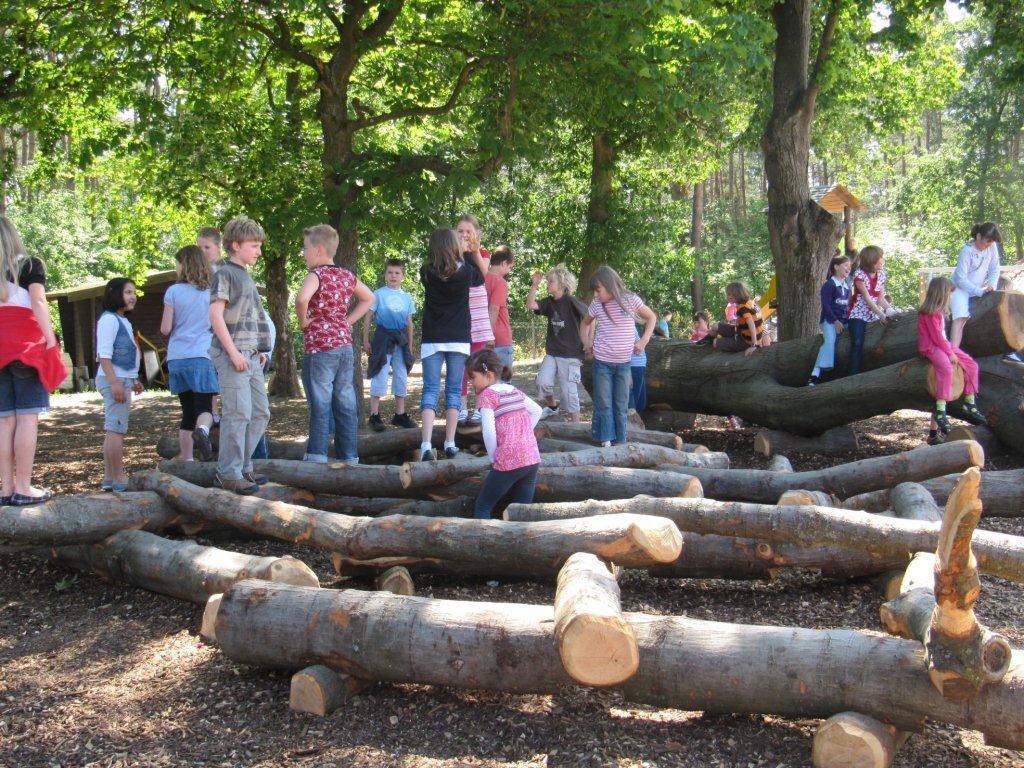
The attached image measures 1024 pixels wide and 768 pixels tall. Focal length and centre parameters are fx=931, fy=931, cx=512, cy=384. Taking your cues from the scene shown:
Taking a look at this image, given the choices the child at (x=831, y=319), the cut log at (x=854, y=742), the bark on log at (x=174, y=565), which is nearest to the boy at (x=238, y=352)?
the bark on log at (x=174, y=565)

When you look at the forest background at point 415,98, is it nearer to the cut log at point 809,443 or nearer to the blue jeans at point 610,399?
the blue jeans at point 610,399

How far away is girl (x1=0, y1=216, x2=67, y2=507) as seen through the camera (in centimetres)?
562

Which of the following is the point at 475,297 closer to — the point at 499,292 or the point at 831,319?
the point at 499,292

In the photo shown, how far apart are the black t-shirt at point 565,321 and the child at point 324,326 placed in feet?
9.67

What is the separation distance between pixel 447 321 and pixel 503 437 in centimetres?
198

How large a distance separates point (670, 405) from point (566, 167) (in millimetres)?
9308

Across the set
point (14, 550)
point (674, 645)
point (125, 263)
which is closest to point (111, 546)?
point (14, 550)

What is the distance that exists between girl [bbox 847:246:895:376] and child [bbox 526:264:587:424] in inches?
110

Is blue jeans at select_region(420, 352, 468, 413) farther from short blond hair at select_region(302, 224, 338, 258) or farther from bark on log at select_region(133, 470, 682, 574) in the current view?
bark on log at select_region(133, 470, 682, 574)

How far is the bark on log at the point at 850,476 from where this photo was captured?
648 centimetres

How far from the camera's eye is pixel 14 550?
5.73 meters

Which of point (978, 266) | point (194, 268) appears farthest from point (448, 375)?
point (978, 266)

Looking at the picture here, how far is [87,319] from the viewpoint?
83.4ft

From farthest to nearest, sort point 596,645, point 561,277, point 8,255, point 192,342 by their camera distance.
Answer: point 561,277, point 192,342, point 8,255, point 596,645
